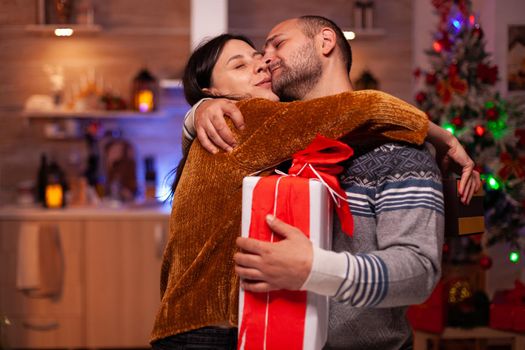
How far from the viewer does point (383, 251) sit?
4.03 ft

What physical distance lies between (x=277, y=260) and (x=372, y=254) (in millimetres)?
169

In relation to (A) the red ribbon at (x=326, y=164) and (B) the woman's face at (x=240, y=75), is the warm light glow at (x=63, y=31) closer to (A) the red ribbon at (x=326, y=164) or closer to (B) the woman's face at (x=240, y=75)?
(B) the woman's face at (x=240, y=75)

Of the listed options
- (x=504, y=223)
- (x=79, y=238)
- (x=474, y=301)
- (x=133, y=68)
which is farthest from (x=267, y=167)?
(x=133, y=68)

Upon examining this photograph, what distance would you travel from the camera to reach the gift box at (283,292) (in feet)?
3.95

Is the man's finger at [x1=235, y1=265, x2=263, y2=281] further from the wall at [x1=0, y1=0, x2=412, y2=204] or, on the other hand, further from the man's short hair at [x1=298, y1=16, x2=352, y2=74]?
the wall at [x1=0, y1=0, x2=412, y2=204]

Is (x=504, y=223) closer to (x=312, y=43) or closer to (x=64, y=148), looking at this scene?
(x=312, y=43)

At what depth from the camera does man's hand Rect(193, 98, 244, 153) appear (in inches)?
56.4

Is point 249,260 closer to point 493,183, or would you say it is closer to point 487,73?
point 493,183

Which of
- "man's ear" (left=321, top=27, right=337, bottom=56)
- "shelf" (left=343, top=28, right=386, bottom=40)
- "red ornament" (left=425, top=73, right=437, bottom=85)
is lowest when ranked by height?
"man's ear" (left=321, top=27, right=337, bottom=56)

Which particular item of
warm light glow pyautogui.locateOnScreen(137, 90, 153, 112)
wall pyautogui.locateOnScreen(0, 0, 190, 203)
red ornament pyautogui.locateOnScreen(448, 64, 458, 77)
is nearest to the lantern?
warm light glow pyautogui.locateOnScreen(137, 90, 153, 112)

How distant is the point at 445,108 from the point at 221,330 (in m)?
2.67

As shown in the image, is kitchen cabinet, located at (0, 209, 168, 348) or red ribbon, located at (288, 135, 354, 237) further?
kitchen cabinet, located at (0, 209, 168, 348)

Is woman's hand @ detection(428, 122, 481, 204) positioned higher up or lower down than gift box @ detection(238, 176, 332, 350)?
higher up

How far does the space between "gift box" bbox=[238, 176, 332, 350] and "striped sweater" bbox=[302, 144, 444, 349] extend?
6cm
